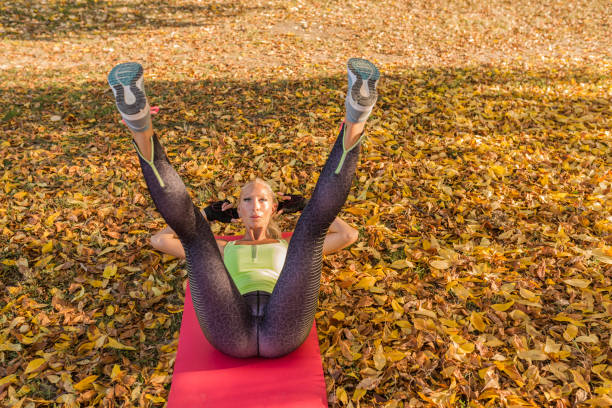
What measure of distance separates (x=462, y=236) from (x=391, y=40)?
7.55 metres

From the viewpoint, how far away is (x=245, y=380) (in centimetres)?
255

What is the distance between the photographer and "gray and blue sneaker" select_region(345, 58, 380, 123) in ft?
6.68

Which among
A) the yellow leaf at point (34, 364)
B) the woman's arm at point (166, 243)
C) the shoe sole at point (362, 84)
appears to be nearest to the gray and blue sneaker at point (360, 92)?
Answer: the shoe sole at point (362, 84)

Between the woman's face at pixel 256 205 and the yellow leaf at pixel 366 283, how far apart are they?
113 centimetres

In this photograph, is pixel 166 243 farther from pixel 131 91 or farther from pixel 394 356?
pixel 394 356

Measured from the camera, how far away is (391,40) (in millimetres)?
10156

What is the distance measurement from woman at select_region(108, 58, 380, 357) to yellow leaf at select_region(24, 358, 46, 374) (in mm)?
1486

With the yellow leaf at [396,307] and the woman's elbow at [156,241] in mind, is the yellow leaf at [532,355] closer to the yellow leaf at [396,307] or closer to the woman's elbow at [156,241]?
the yellow leaf at [396,307]

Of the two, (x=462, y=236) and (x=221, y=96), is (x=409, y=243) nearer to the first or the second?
(x=462, y=236)

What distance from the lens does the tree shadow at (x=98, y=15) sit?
10562 mm

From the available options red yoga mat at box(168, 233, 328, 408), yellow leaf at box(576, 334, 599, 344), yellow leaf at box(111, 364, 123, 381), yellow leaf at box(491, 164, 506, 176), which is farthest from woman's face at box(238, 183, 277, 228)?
yellow leaf at box(491, 164, 506, 176)

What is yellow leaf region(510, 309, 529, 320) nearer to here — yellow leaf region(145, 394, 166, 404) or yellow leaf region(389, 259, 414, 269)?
yellow leaf region(389, 259, 414, 269)

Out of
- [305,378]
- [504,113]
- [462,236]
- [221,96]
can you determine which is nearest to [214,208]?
[305,378]

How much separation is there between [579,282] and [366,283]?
184cm
